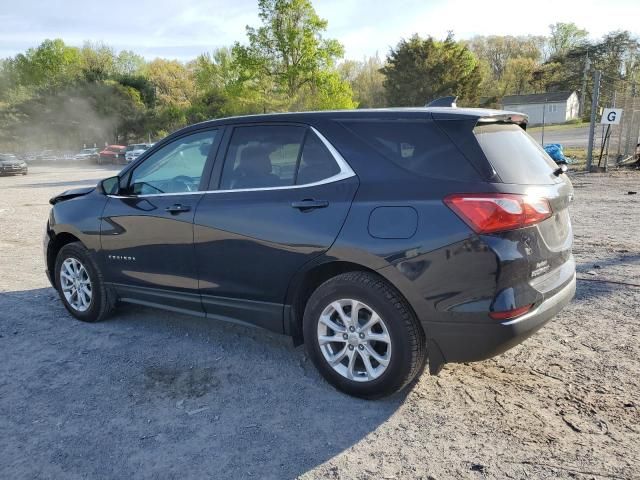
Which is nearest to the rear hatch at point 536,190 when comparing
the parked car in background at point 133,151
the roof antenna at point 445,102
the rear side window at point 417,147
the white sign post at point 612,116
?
A: the rear side window at point 417,147

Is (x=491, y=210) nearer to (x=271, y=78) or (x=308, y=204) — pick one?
(x=308, y=204)

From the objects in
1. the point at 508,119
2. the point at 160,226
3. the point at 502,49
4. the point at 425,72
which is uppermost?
the point at 502,49

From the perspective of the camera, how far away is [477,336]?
284 cm

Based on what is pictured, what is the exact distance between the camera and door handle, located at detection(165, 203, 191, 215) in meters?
3.86

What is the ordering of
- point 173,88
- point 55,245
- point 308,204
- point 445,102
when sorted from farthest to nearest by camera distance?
point 173,88 < point 55,245 < point 445,102 < point 308,204

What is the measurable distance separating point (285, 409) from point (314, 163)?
1.57m

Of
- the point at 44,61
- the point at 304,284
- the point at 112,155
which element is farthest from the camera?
the point at 44,61

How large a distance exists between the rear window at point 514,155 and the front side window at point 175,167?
2039 millimetres

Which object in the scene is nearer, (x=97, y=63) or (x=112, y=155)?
(x=112, y=155)

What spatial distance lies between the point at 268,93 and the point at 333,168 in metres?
31.1

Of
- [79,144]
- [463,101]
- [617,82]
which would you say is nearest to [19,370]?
[617,82]

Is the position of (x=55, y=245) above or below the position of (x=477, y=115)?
below

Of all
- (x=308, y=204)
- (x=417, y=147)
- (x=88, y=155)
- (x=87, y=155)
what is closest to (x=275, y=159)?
(x=308, y=204)

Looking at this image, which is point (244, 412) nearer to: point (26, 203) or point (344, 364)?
point (344, 364)
